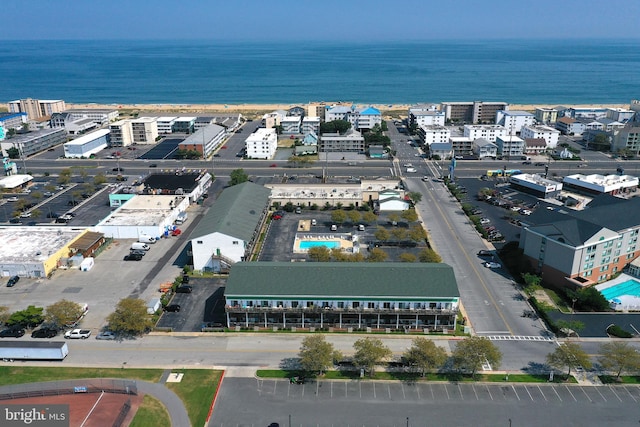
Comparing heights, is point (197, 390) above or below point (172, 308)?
below

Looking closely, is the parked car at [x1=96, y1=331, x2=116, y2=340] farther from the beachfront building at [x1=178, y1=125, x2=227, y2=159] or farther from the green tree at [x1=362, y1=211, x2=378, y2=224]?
the beachfront building at [x1=178, y1=125, x2=227, y2=159]

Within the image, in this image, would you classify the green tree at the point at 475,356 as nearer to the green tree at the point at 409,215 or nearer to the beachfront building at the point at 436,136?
the green tree at the point at 409,215

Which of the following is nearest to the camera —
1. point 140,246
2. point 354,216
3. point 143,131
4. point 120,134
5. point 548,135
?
point 140,246

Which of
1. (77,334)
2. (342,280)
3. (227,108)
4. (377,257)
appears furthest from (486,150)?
(227,108)

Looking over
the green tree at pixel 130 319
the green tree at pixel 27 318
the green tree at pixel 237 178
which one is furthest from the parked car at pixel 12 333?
the green tree at pixel 237 178

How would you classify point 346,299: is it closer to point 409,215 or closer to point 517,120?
point 409,215

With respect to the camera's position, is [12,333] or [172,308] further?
[172,308]
